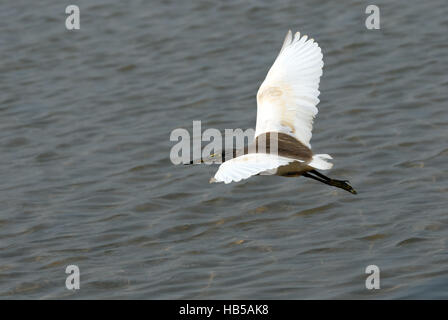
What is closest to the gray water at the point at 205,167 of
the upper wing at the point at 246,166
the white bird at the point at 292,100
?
the white bird at the point at 292,100

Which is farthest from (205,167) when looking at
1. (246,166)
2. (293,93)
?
(246,166)

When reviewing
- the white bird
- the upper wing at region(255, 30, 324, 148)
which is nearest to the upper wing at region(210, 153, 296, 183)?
the white bird

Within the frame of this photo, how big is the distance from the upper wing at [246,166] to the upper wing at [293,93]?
984 mm

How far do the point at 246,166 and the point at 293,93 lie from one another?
1.62 m

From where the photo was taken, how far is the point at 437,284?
22.7 ft

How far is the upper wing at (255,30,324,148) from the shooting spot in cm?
737

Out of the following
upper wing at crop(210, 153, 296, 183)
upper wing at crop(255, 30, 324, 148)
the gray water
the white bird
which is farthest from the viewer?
the gray water

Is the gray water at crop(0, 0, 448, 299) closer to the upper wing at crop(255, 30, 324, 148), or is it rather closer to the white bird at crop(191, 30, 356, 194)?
the white bird at crop(191, 30, 356, 194)

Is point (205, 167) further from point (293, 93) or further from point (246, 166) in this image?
point (246, 166)

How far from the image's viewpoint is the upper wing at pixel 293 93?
7.37 meters

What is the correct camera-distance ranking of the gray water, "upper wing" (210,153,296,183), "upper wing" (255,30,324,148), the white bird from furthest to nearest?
the gray water, "upper wing" (255,30,324,148), the white bird, "upper wing" (210,153,296,183)

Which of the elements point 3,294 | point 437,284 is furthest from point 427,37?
point 3,294

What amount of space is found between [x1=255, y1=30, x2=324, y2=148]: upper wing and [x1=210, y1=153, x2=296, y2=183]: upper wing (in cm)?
Result: 98

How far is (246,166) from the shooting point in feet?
19.7
